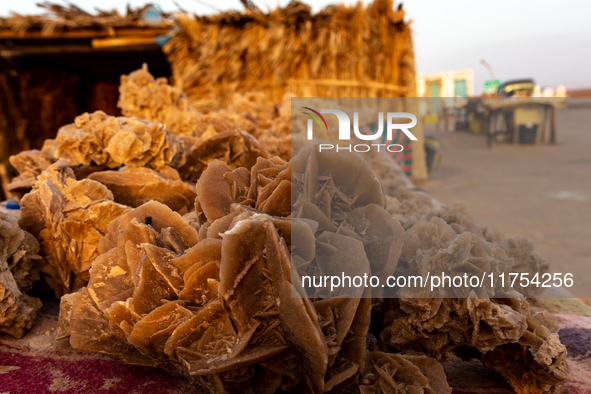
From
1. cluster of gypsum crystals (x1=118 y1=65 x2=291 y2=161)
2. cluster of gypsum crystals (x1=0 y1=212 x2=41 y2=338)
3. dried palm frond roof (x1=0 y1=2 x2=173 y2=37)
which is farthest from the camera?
dried palm frond roof (x1=0 y1=2 x2=173 y2=37)

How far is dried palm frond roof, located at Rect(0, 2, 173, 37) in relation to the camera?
4.93 metres

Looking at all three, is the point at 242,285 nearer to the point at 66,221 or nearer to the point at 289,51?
the point at 66,221

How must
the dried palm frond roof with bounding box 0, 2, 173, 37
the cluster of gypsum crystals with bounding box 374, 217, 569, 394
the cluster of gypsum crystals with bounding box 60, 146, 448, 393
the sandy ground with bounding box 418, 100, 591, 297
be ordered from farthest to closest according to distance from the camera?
1. the dried palm frond roof with bounding box 0, 2, 173, 37
2. the sandy ground with bounding box 418, 100, 591, 297
3. the cluster of gypsum crystals with bounding box 374, 217, 569, 394
4. the cluster of gypsum crystals with bounding box 60, 146, 448, 393

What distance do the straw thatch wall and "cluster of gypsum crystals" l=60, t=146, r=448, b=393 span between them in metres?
3.81

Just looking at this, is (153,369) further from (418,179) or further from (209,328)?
(418,179)

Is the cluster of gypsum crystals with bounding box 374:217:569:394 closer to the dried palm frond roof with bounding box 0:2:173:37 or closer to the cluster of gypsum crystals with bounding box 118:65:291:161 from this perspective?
the cluster of gypsum crystals with bounding box 118:65:291:161

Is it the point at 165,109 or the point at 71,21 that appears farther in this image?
the point at 71,21

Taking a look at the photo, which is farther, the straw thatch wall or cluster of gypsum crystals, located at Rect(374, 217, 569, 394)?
the straw thatch wall

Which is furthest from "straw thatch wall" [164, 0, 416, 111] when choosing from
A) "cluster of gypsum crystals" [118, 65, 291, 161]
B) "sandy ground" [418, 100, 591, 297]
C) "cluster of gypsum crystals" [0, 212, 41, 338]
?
"cluster of gypsum crystals" [0, 212, 41, 338]

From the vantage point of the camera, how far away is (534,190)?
7.50 metres

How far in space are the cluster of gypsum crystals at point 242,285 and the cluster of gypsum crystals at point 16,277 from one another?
282mm

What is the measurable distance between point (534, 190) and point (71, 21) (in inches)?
304

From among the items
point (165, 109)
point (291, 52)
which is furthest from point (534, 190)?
point (165, 109)

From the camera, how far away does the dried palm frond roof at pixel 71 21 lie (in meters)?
4.93
